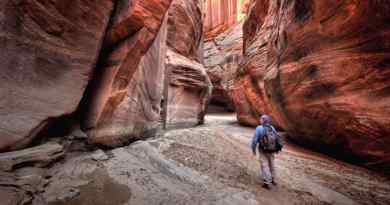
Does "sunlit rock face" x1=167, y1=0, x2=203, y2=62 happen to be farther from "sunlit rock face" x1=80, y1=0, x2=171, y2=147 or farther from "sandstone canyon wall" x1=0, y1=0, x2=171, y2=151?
"sunlit rock face" x1=80, y1=0, x2=171, y2=147

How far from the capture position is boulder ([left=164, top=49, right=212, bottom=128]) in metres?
8.52

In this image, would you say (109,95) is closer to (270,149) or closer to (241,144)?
(270,149)

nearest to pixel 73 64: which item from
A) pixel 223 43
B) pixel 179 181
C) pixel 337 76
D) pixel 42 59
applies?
pixel 42 59

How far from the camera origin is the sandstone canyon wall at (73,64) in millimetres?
2430

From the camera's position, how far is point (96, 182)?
260 centimetres

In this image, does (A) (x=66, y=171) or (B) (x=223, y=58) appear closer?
(A) (x=66, y=171)

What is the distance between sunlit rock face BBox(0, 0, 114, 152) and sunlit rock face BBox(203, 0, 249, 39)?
2271 centimetres

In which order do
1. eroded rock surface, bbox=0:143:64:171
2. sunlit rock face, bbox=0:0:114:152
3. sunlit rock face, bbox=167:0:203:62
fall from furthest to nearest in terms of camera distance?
sunlit rock face, bbox=167:0:203:62, sunlit rock face, bbox=0:0:114:152, eroded rock surface, bbox=0:143:64:171

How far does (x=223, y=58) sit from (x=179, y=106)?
1331 cm

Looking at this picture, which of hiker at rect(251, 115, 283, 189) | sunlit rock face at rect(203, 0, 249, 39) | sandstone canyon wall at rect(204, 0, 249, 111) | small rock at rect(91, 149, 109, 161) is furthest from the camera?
sunlit rock face at rect(203, 0, 249, 39)

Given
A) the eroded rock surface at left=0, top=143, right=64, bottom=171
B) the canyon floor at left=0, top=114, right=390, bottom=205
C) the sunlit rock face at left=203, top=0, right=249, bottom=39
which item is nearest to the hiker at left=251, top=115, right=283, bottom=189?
the canyon floor at left=0, top=114, right=390, bottom=205

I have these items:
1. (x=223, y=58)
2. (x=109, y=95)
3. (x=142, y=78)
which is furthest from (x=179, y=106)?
(x=223, y=58)

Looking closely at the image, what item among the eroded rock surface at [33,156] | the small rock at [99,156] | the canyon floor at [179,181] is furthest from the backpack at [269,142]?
the eroded rock surface at [33,156]

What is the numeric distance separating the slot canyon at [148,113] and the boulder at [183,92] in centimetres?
295
